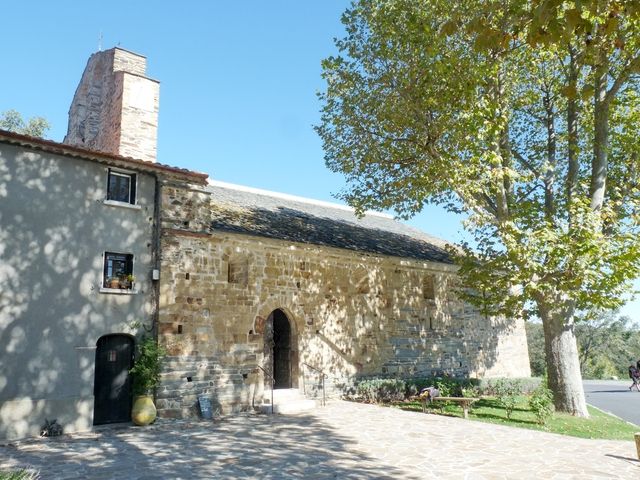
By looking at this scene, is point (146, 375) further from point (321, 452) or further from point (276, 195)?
point (276, 195)

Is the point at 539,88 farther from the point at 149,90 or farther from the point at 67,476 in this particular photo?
the point at 67,476

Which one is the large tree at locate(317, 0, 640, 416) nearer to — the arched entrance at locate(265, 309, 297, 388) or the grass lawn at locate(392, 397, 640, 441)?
the grass lawn at locate(392, 397, 640, 441)

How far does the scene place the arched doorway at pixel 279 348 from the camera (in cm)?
1555

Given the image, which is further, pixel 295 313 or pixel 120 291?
pixel 295 313

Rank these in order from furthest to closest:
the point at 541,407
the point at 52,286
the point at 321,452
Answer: the point at 541,407
the point at 52,286
the point at 321,452

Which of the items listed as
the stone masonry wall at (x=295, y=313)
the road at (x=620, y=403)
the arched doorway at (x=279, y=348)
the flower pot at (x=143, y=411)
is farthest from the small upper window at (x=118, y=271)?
the road at (x=620, y=403)

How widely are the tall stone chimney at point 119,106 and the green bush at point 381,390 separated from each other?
37.2 ft

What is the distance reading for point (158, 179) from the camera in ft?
42.9

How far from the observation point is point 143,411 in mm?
11461

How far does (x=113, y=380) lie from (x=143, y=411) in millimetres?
1164

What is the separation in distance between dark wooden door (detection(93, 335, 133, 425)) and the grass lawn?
828cm

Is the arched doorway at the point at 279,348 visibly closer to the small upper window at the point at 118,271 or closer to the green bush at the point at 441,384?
the green bush at the point at 441,384

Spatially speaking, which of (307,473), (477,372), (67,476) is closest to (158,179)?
(67,476)

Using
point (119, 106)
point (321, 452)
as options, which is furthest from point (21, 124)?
point (321, 452)
